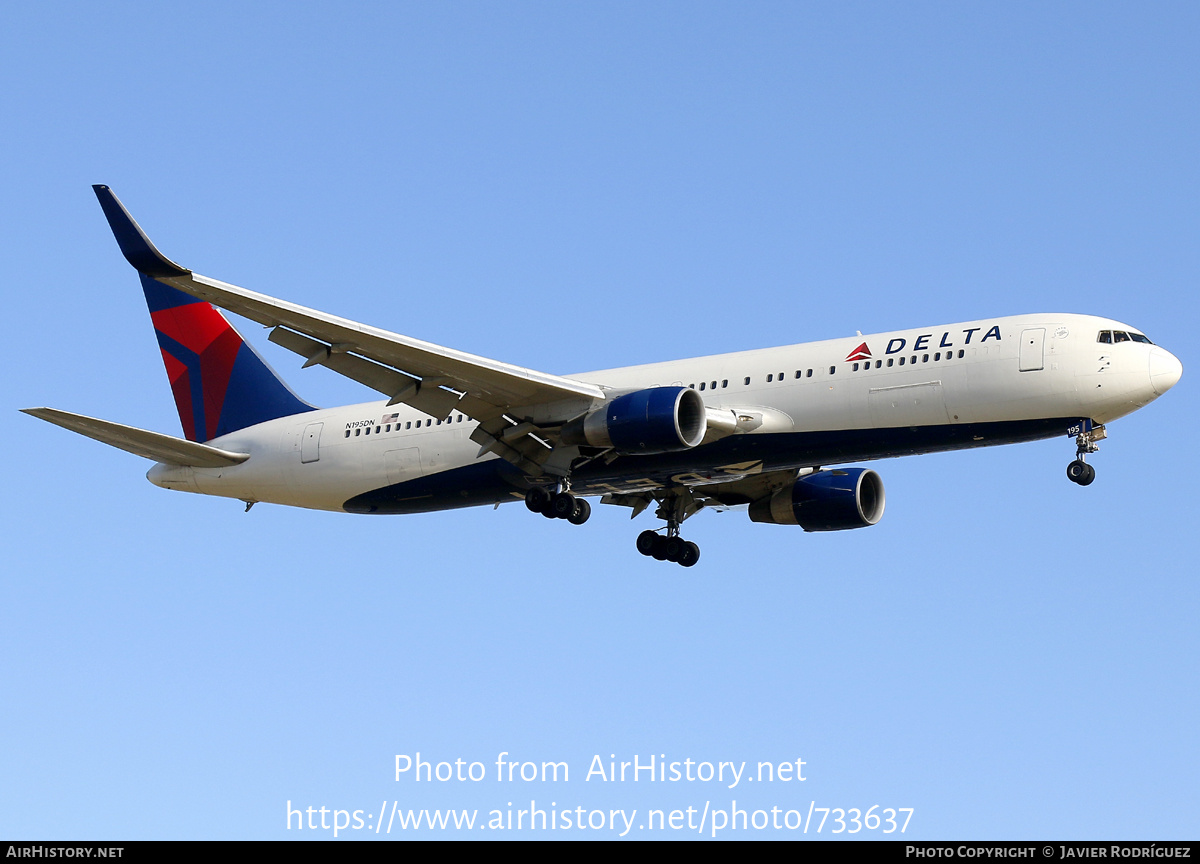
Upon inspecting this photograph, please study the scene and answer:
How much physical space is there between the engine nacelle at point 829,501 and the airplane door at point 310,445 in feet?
40.0

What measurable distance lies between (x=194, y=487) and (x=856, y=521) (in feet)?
59.2

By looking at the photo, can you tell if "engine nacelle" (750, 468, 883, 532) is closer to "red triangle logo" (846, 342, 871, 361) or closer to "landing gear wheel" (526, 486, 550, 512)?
"red triangle logo" (846, 342, 871, 361)

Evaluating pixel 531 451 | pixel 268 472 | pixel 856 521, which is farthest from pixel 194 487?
pixel 856 521

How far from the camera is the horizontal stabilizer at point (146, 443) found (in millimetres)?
35344

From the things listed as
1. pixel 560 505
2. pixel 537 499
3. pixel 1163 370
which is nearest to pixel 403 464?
pixel 537 499

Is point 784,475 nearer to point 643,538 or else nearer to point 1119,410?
point 643,538

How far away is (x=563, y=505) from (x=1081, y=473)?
12.1 metres

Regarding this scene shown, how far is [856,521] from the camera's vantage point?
39906mm

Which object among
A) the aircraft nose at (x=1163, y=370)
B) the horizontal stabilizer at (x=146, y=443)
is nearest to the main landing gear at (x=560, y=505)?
the horizontal stabilizer at (x=146, y=443)

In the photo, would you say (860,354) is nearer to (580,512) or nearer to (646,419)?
(646,419)

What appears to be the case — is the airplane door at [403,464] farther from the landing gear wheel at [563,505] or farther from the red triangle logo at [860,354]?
the red triangle logo at [860,354]

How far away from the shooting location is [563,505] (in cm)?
3647

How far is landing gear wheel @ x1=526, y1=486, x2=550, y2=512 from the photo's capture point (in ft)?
121

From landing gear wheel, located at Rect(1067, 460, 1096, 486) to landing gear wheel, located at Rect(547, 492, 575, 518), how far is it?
38.2 feet
